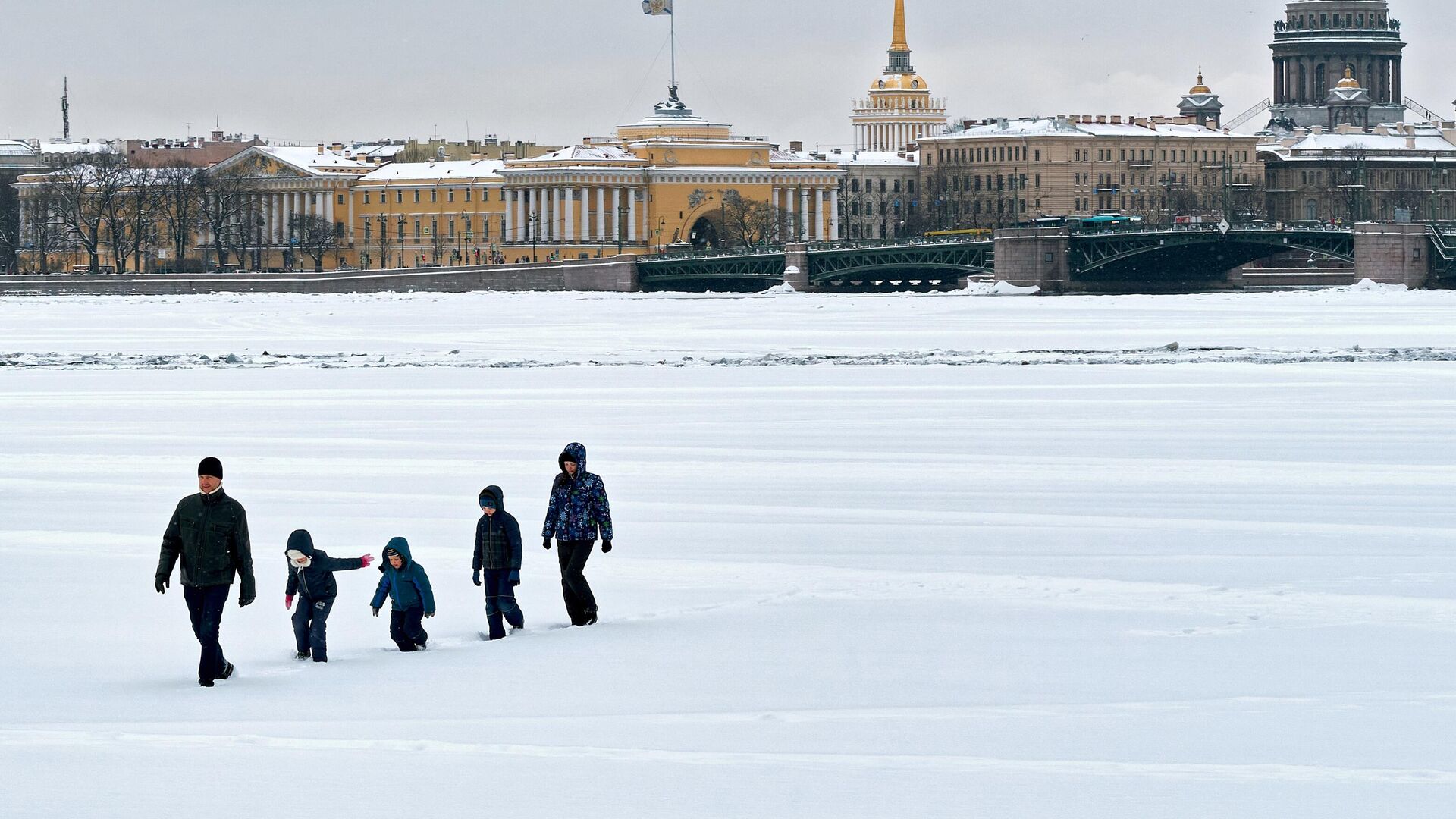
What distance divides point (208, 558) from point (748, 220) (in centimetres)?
7305

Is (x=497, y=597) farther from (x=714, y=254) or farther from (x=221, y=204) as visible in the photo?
(x=221, y=204)

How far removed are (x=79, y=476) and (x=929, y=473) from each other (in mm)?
4821

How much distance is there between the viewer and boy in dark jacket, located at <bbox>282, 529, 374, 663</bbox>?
8.16 meters

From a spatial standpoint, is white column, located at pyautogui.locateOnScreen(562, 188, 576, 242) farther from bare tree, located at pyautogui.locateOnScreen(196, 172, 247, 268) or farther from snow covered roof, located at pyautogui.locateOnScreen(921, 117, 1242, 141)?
snow covered roof, located at pyautogui.locateOnScreen(921, 117, 1242, 141)

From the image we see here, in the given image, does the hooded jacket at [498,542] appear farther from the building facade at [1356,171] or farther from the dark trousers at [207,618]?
the building facade at [1356,171]

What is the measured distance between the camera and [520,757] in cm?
682

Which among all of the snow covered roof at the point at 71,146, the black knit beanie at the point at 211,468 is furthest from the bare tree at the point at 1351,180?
the black knit beanie at the point at 211,468

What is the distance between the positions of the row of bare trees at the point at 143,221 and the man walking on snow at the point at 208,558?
203 ft

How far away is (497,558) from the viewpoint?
855cm

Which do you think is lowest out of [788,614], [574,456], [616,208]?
[788,614]

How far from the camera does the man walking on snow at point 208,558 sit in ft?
25.1

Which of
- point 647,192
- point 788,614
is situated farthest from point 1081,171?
point 788,614

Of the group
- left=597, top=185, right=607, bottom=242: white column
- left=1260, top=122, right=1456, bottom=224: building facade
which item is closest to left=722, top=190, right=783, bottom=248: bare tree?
left=597, top=185, right=607, bottom=242: white column

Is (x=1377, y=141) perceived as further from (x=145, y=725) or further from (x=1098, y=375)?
(x=145, y=725)
